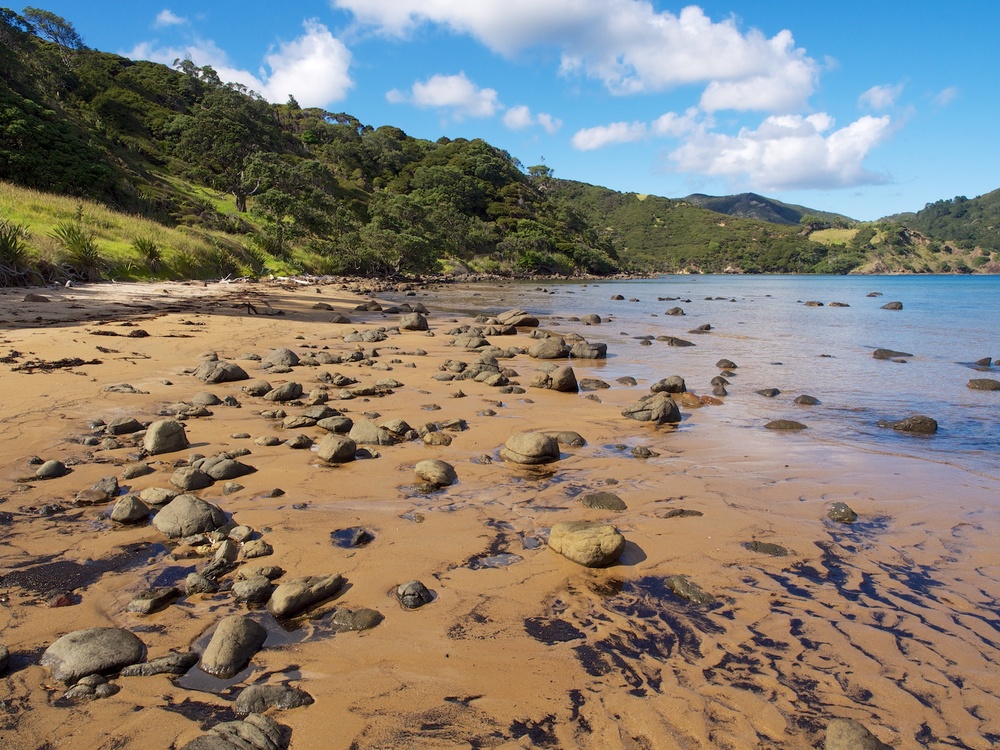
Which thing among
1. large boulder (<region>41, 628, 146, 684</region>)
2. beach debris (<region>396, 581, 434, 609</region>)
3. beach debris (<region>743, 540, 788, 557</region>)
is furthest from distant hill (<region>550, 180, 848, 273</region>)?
large boulder (<region>41, 628, 146, 684</region>)

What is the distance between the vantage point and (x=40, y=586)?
11.5 ft

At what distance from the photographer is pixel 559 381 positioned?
9.96 m

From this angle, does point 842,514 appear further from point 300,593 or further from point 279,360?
point 279,360

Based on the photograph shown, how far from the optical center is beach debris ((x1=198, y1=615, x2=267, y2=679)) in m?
2.88

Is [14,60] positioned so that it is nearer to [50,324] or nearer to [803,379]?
[50,324]

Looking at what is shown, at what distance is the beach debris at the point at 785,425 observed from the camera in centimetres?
809

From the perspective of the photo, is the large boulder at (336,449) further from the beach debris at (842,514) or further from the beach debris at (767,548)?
the beach debris at (842,514)

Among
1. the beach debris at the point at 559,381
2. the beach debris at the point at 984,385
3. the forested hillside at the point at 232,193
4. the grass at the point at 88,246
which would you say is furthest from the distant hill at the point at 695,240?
the beach debris at the point at 559,381

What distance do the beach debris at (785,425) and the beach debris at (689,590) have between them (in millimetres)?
4844

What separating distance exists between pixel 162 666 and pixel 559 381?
770 cm

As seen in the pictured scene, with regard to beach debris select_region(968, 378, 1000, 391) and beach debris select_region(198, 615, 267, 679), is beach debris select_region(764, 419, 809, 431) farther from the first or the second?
beach debris select_region(198, 615, 267, 679)

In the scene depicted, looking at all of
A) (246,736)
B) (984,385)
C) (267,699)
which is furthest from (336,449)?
(984,385)

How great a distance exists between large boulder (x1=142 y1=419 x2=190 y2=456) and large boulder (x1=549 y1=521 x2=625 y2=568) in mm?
4037

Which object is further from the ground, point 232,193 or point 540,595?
point 232,193
